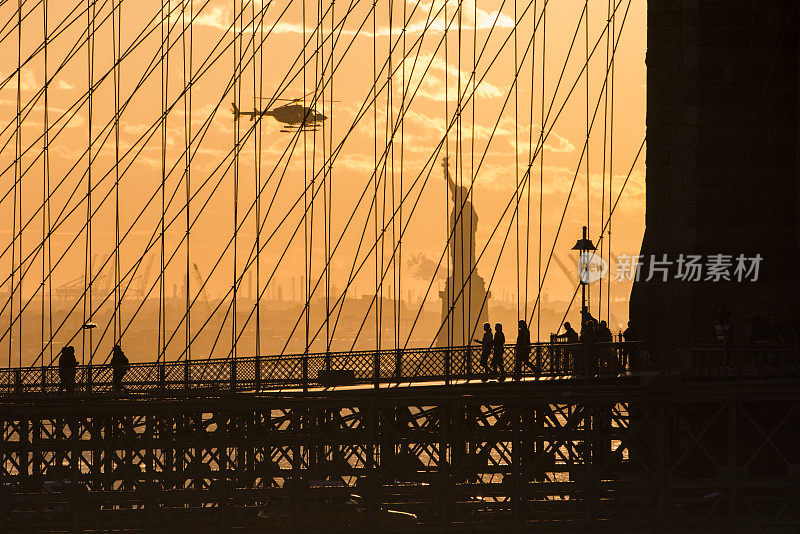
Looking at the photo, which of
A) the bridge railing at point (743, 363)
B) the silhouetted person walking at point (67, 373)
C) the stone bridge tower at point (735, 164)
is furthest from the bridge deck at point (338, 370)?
the stone bridge tower at point (735, 164)

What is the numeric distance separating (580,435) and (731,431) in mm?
5872

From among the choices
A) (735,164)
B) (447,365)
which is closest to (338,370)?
(447,365)

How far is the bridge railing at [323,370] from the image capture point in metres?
31.4

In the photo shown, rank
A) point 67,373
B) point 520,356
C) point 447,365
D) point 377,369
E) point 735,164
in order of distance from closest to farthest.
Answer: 1. point 67,373
2. point 377,369
3. point 447,365
4. point 520,356
5. point 735,164

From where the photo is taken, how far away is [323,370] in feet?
106

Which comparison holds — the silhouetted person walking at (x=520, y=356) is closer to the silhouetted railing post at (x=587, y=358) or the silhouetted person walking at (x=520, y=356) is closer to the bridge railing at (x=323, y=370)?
the bridge railing at (x=323, y=370)

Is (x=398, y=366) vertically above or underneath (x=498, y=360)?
underneath

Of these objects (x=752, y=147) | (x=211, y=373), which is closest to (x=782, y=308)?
(x=752, y=147)

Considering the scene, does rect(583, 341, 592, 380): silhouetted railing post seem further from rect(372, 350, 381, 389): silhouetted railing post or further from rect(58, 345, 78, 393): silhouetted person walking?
rect(58, 345, 78, 393): silhouetted person walking

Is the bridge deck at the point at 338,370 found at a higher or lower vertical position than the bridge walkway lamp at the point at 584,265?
lower

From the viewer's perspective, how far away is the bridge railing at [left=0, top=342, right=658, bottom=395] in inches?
1235

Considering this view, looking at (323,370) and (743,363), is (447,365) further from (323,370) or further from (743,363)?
(743,363)

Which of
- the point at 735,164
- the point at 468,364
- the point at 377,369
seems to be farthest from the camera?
the point at 735,164

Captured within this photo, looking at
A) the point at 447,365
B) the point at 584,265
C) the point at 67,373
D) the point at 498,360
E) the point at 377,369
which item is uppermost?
the point at 584,265
